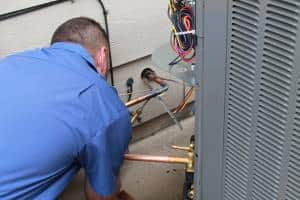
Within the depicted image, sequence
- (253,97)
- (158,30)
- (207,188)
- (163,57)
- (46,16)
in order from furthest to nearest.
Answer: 1. (158,30)
2. (46,16)
3. (163,57)
4. (207,188)
5. (253,97)

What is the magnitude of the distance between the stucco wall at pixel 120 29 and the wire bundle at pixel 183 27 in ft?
2.27

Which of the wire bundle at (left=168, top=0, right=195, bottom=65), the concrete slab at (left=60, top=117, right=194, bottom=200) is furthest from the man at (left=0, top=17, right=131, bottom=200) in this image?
the concrete slab at (left=60, top=117, right=194, bottom=200)

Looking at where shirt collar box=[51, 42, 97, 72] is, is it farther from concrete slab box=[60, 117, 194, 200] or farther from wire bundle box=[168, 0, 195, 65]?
concrete slab box=[60, 117, 194, 200]

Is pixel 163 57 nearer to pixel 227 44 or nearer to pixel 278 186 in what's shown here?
pixel 227 44

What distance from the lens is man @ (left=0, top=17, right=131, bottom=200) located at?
1357 mm

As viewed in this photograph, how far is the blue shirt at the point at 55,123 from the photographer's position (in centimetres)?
136

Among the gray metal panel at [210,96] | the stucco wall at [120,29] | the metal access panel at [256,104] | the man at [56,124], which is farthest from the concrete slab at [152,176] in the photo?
the metal access panel at [256,104]

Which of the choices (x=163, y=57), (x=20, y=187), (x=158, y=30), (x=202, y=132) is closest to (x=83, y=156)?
(x=20, y=187)

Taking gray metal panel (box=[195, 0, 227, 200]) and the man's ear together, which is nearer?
gray metal panel (box=[195, 0, 227, 200])

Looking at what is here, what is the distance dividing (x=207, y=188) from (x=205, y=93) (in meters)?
0.33

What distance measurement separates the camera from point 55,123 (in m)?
1.37

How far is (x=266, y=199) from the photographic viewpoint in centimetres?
121

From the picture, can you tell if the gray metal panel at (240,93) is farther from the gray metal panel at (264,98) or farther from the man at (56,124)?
the man at (56,124)

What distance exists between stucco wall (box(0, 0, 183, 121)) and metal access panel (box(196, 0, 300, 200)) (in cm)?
100
